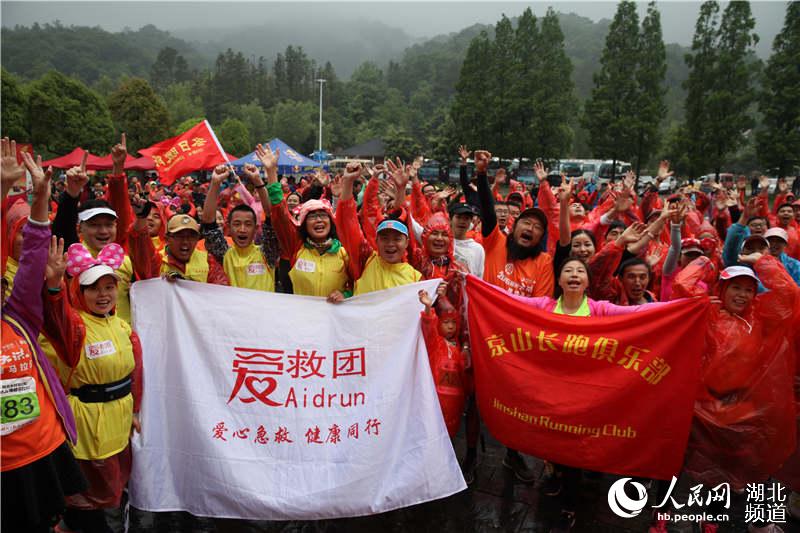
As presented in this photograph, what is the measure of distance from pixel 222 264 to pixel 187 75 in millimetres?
136224

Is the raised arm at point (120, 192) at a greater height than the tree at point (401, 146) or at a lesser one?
lesser

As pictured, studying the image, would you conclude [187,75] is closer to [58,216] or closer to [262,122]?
[262,122]

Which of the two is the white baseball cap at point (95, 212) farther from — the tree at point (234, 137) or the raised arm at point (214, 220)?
the tree at point (234, 137)

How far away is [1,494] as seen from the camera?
94.7 inches

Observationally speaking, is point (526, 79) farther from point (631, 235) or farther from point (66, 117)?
point (631, 235)

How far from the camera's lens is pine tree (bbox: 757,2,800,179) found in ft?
84.3

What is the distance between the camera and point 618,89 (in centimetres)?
3130

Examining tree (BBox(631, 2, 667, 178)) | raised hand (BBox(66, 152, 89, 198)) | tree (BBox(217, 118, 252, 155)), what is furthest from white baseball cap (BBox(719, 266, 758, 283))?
tree (BBox(217, 118, 252, 155))

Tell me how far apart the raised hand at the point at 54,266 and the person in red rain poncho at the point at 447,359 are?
2.06 meters

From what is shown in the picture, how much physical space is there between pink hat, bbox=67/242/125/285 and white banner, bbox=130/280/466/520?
27 centimetres

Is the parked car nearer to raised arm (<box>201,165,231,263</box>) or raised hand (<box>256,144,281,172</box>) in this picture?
raised hand (<box>256,144,281,172</box>)

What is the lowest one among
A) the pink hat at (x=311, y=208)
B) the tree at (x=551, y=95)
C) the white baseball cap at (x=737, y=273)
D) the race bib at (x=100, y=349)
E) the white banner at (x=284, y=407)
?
the white banner at (x=284, y=407)

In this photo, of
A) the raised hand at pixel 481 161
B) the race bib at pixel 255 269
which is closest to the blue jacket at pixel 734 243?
the raised hand at pixel 481 161

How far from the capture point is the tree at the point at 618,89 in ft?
101
